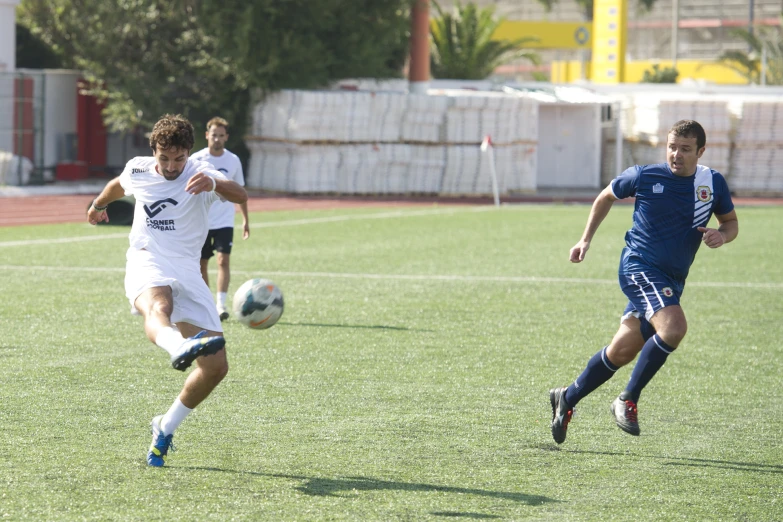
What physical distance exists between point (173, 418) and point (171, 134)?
1580mm

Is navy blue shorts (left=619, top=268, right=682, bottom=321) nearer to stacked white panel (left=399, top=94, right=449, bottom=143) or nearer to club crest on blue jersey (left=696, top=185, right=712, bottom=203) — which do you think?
club crest on blue jersey (left=696, top=185, right=712, bottom=203)

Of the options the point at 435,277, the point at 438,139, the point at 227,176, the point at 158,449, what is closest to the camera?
the point at 158,449

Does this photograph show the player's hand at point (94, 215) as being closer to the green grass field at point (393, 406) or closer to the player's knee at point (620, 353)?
the green grass field at point (393, 406)

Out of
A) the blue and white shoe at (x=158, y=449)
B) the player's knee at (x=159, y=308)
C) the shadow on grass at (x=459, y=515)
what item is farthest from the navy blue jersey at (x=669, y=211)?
the blue and white shoe at (x=158, y=449)

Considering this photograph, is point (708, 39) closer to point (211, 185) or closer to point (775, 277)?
point (775, 277)

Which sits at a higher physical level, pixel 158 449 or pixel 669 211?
pixel 669 211

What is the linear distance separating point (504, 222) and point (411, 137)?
6681 millimetres

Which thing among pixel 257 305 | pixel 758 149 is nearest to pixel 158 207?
pixel 257 305

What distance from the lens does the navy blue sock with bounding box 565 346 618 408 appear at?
681 centimetres

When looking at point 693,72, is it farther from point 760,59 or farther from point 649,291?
point 649,291

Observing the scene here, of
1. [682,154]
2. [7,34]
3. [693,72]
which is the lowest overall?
[682,154]

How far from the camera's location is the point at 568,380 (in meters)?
8.73

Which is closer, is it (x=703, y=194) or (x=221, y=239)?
(x=703, y=194)

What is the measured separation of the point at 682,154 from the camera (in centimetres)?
674
